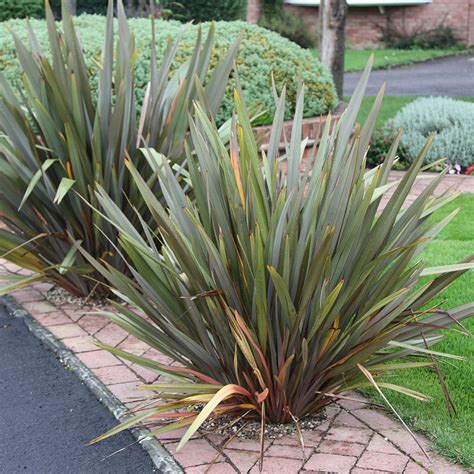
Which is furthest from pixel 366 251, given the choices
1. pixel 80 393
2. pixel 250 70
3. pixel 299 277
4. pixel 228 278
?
pixel 250 70

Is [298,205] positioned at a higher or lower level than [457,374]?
higher

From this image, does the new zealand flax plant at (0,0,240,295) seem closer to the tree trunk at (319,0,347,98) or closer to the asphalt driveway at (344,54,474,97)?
the tree trunk at (319,0,347,98)

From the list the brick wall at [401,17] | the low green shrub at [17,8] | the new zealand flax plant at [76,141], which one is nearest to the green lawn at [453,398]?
the new zealand flax plant at [76,141]

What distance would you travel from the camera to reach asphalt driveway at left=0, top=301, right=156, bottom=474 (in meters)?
3.41

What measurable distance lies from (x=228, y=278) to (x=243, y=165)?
1.39 feet

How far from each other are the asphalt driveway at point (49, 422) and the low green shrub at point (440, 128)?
5174 mm

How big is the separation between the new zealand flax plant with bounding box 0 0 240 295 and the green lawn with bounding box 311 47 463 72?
13.1m

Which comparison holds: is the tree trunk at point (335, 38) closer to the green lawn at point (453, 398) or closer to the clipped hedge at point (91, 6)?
the green lawn at point (453, 398)

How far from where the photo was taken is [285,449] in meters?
3.38

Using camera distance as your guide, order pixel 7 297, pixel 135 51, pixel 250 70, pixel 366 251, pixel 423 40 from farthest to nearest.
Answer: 1. pixel 423 40
2. pixel 250 70
3. pixel 7 297
4. pixel 135 51
5. pixel 366 251

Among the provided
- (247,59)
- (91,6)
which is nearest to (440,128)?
(247,59)

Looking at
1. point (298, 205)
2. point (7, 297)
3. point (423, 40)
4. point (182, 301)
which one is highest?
point (298, 205)

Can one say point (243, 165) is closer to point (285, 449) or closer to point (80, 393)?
point (285, 449)

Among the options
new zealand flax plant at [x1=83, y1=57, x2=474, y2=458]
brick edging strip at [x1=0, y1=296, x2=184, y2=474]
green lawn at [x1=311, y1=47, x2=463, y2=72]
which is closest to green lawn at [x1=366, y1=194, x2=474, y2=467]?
new zealand flax plant at [x1=83, y1=57, x2=474, y2=458]
